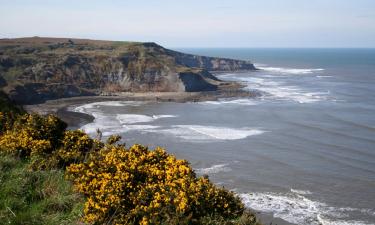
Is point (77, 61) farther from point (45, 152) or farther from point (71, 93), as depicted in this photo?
point (45, 152)

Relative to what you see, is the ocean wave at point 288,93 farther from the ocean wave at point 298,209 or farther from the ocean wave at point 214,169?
the ocean wave at point 298,209

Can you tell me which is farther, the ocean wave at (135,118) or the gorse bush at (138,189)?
the ocean wave at (135,118)

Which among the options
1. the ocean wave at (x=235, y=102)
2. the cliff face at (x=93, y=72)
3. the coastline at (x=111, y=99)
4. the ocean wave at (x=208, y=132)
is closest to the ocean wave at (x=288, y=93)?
the coastline at (x=111, y=99)

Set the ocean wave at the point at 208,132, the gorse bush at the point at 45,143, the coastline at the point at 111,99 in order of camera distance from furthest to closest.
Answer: the coastline at the point at 111,99
the ocean wave at the point at 208,132
the gorse bush at the point at 45,143

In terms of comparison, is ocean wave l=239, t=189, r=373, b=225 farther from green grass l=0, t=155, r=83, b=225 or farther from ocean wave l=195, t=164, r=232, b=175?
green grass l=0, t=155, r=83, b=225

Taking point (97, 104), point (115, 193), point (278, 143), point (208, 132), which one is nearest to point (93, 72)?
point (97, 104)

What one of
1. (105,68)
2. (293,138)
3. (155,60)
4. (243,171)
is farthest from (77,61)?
(243,171)
